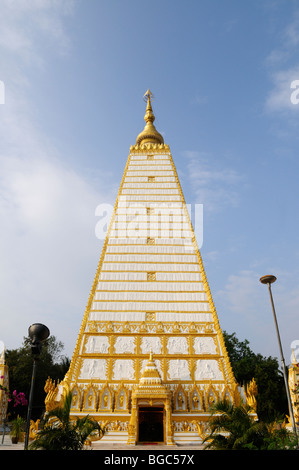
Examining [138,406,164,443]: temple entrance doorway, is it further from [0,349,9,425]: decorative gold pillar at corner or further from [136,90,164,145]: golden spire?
[136,90,164,145]: golden spire

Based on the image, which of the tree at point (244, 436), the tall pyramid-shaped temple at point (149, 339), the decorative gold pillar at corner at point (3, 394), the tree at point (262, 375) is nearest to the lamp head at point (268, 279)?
the tree at point (244, 436)

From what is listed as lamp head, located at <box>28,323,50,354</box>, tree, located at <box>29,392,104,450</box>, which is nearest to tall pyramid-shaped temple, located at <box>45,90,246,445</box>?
tree, located at <box>29,392,104,450</box>

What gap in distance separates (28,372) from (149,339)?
69.2 feet

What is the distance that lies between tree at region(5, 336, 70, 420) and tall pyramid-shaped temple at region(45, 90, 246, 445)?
566 inches

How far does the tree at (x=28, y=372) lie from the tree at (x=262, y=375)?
19.6 metres

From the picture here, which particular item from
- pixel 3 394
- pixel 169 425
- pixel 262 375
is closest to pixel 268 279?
pixel 169 425

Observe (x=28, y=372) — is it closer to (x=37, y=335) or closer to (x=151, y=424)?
(x=151, y=424)

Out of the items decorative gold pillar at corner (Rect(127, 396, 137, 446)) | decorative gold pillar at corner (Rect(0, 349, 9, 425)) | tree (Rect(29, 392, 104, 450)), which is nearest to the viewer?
tree (Rect(29, 392, 104, 450))

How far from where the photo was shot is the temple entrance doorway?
15454mm

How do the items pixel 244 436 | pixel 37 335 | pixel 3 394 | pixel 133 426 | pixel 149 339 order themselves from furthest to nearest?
1. pixel 3 394
2. pixel 149 339
3. pixel 133 426
4. pixel 244 436
5. pixel 37 335

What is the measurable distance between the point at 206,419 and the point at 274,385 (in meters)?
19.8

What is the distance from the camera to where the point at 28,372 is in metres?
33.4

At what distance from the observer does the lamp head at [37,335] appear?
7082mm

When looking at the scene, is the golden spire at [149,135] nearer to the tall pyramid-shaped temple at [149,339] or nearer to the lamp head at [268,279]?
the tall pyramid-shaped temple at [149,339]
